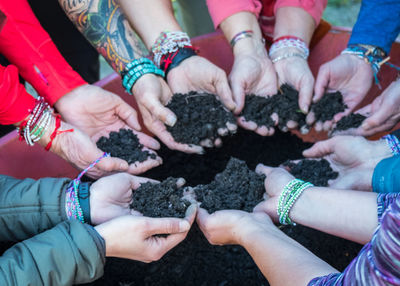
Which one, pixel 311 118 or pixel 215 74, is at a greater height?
pixel 215 74

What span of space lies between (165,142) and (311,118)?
2.38 ft

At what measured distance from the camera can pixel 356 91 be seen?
1.49 metres

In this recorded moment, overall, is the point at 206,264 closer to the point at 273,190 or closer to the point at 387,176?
the point at 273,190

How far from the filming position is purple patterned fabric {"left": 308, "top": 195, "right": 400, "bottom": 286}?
1.33 feet

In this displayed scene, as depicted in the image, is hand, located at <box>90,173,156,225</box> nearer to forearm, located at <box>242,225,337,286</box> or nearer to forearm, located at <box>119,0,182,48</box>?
forearm, located at <box>242,225,337,286</box>

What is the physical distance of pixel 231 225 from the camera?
96 centimetres

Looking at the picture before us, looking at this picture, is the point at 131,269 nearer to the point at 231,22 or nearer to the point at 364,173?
the point at 364,173

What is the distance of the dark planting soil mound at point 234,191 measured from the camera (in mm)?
1089

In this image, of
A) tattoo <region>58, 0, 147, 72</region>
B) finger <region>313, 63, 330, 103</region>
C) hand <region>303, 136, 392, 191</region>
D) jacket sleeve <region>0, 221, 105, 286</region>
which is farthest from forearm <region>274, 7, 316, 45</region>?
jacket sleeve <region>0, 221, 105, 286</region>

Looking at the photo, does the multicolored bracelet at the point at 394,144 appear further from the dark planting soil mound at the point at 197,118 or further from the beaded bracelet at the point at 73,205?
the beaded bracelet at the point at 73,205

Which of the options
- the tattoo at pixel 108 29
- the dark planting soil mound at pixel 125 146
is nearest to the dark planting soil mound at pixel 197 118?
the dark planting soil mound at pixel 125 146

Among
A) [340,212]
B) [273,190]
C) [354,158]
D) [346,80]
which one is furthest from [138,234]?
[346,80]

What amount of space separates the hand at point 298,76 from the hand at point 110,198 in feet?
2.89

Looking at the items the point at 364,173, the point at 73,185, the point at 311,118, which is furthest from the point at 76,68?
the point at 364,173
